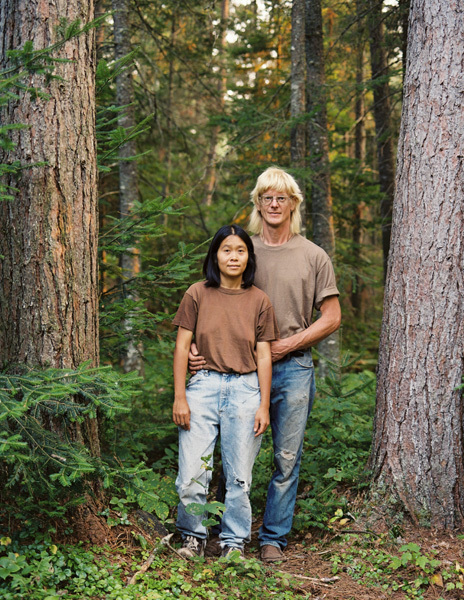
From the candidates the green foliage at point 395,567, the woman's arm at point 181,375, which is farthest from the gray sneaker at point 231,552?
the woman's arm at point 181,375

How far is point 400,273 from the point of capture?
171 inches

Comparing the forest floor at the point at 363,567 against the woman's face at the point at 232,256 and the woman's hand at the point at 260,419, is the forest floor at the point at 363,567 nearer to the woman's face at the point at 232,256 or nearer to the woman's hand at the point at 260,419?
the woman's hand at the point at 260,419

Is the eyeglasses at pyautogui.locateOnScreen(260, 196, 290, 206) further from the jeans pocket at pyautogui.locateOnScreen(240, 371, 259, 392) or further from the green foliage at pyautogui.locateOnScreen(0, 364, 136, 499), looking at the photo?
the green foliage at pyautogui.locateOnScreen(0, 364, 136, 499)

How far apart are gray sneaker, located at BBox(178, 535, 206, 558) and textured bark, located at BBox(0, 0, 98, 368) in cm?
159

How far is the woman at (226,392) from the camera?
3.97m

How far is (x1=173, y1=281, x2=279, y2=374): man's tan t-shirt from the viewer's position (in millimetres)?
3990

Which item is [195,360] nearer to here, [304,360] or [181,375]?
[181,375]

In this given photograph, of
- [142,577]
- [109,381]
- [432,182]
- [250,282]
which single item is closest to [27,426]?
[109,381]

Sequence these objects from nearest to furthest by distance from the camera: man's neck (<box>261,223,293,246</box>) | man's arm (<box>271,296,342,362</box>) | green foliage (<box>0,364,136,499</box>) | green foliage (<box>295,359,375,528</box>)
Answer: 1. green foliage (<box>0,364,136,499</box>)
2. man's arm (<box>271,296,342,362</box>)
3. man's neck (<box>261,223,293,246</box>)
4. green foliage (<box>295,359,375,528</box>)

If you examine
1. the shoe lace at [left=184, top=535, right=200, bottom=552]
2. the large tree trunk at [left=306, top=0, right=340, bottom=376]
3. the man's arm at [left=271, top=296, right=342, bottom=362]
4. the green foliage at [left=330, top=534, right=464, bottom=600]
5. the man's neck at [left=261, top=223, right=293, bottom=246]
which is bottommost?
the green foliage at [left=330, top=534, right=464, bottom=600]

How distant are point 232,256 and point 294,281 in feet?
1.94

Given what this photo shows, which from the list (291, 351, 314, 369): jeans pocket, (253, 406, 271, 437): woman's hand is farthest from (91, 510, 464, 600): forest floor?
(291, 351, 314, 369): jeans pocket

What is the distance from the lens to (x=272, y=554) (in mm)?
4184

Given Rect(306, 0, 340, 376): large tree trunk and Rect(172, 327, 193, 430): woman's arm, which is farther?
Rect(306, 0, 340, 376): large tree trunk
